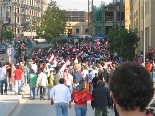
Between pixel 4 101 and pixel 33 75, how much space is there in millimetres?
1902

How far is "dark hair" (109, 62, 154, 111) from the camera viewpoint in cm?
313

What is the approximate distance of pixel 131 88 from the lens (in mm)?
3117

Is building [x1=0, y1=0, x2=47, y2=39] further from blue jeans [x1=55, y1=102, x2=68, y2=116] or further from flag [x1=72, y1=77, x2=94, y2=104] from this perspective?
flag [x1=72, y1=77, x2=94, y2=104]

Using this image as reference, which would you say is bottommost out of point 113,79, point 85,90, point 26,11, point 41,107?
point 41,107

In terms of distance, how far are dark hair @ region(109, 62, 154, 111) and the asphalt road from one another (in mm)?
13868

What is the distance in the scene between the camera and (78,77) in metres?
21.6

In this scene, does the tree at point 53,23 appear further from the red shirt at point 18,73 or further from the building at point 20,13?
the red shirt at point 18,73

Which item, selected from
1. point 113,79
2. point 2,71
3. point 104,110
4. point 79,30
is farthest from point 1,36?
point 113,79

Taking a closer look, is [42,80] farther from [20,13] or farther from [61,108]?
[20,13]

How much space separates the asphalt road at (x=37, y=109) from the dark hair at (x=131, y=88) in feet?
45.5

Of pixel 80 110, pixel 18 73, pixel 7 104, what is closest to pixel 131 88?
pixel 80 110

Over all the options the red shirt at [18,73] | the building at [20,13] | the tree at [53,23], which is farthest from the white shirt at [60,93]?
the building at [20,13]

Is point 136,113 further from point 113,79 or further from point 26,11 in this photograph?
point 26,11

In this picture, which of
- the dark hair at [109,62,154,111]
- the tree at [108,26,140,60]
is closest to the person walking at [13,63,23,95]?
the tree at [108,26,140,60]
